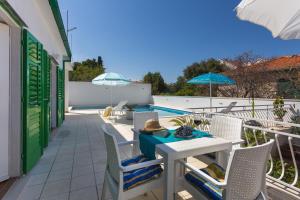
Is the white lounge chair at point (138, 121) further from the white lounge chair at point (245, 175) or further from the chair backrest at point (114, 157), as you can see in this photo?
the white lounge chair at point (245, 175)

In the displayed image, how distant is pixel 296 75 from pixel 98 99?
1577 centimetres

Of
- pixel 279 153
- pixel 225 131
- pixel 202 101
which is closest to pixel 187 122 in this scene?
pixel 225 131

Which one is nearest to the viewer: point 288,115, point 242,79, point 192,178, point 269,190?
point 192,178

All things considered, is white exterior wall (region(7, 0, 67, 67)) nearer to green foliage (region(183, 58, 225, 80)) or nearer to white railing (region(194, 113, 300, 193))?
white railing (region(194, 113, 300, 193))

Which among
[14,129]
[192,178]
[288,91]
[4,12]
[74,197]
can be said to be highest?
[4,12]

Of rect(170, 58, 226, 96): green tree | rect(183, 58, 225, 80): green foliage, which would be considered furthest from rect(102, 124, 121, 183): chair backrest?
rect(183, 58, 225, 80): green foliage

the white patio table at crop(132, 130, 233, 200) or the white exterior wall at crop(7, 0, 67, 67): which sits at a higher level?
the white exterior wall at crop(7, 0, 67, 67)

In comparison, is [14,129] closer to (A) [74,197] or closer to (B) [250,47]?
(A) [74,197]

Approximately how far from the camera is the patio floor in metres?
2.58

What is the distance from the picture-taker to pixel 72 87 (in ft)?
Result: 55.3

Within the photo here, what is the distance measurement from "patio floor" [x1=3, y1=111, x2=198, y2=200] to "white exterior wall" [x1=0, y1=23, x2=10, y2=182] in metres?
0.39

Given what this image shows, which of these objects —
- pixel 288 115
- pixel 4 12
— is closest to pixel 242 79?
pixel 288 115

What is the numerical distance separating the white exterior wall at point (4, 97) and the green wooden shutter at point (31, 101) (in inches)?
8.7

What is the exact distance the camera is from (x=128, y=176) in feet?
6.47
